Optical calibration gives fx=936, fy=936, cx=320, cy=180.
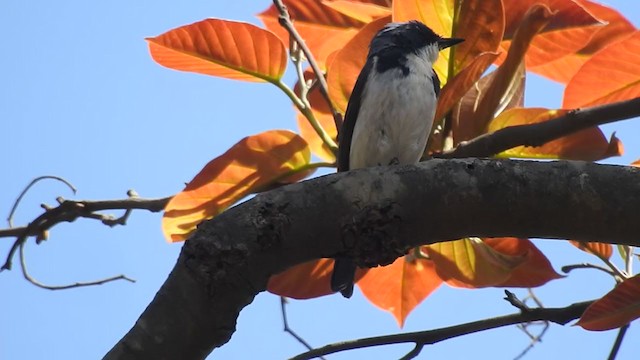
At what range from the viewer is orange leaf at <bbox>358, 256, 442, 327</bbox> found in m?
2.56

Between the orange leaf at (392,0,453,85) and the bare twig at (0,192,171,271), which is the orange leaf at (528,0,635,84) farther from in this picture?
the bare twig at (0,192,171,271)

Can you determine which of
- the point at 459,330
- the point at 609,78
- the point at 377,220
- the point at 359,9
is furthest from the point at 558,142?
the point at 377,220

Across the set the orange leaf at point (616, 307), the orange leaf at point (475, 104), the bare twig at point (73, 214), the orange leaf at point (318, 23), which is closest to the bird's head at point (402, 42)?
the orange leaf at point (318, 23)

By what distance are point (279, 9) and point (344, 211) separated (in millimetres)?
845

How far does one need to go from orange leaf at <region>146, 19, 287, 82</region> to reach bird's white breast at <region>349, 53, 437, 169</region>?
0.70 m

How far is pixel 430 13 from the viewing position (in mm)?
2426

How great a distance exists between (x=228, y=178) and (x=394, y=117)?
1.00 m

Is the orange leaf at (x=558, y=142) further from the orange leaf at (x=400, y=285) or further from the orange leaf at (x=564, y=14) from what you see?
the orange leaf at (x=400, y=285)

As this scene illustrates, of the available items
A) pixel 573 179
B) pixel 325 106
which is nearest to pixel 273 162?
pixel 325 106

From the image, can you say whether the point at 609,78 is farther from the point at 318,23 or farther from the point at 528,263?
the point at 318,23

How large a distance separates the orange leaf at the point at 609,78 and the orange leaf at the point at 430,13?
38 centimetres

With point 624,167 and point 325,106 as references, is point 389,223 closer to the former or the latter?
point 624,167

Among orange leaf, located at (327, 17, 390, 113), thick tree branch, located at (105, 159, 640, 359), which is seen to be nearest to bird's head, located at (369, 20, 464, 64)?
orange leaf, located at (327, 17, 390, 113)

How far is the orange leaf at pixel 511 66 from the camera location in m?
2.08
